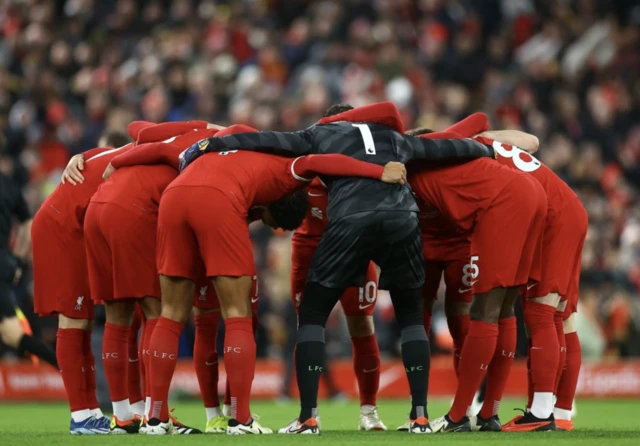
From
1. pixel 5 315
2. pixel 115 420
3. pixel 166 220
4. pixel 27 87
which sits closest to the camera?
pixel 166 220

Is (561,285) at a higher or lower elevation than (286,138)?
lower

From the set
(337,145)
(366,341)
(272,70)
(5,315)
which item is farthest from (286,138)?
(272,70)

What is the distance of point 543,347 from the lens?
872 cm

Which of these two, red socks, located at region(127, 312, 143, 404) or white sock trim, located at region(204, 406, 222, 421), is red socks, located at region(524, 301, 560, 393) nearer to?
white sock trim, located at region(204, 406, 222, 421)

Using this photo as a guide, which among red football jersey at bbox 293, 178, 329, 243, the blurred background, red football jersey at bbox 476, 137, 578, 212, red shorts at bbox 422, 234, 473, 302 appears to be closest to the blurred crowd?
the blurred background

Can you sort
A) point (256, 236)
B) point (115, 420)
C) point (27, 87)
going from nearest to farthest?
point (115, 420) < point (256, 236) < point (27, 87)

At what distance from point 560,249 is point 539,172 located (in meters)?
0.64

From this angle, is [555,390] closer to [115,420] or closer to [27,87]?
[115,420]

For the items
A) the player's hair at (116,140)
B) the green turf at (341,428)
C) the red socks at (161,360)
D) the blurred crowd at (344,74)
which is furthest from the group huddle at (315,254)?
the blurred crowd at (344,74)

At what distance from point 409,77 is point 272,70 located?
246 cm

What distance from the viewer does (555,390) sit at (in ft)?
30.2

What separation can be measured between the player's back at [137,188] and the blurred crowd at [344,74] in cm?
849

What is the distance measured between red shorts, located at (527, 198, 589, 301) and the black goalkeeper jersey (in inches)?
37.2

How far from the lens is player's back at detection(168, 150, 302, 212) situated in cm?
802
